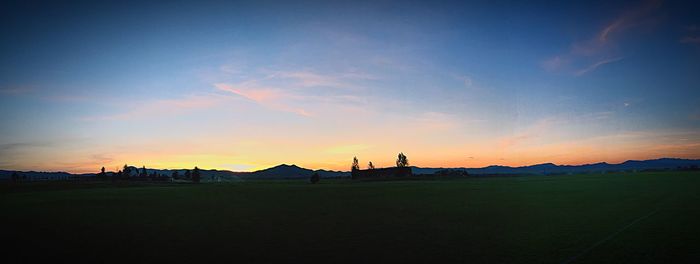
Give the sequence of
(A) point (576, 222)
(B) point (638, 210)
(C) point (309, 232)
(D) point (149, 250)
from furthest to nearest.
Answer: (B) point (638, 210)
(A) point (576, 222)
(C) point (309, 232)
(D) point (149, 250)

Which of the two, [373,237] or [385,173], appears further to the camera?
[385,173]

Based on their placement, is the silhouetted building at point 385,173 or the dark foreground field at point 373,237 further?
the silhouetted building at point 385,173

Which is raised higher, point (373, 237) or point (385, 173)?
point (385, 173)

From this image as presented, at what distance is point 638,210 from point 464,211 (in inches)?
474

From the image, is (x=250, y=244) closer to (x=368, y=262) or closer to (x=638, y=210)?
(x=368, y=262)

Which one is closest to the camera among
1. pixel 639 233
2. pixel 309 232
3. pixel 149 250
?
pixel 149 250

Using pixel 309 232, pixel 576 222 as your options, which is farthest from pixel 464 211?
pixel 309 232

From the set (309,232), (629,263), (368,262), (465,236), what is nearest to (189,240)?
(309,232)

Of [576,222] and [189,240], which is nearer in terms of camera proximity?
[189,240]

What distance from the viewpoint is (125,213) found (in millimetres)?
29656

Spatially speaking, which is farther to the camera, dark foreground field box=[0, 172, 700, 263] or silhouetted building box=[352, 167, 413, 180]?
silhouetted building box=[352, 167, 413, 180]

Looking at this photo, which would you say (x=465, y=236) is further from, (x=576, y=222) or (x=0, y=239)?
(x=0, y=239)

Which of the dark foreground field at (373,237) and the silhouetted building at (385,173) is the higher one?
the silhouetted building at (385,173)

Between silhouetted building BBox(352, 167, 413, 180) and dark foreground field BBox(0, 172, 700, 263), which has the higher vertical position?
silhouetted building BBox(352, 167, 413, 180)
